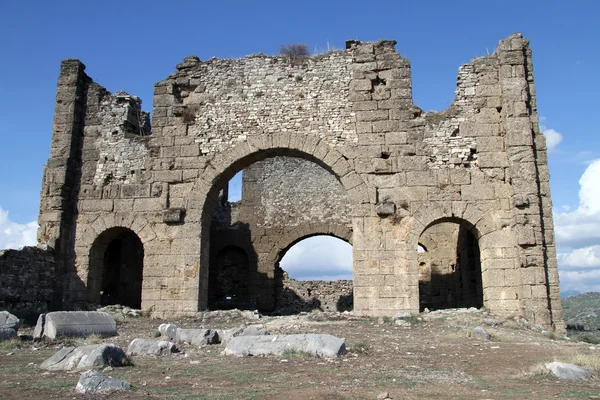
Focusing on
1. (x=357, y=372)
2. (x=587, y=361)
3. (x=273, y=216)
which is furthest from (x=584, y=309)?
(x=357, y=372)

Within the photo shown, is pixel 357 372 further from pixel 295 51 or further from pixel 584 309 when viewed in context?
pixel 584 309

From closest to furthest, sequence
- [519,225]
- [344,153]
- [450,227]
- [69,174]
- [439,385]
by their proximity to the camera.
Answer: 1. [439,385]
2. [519,225]
3. [344,153]
4. [69,174]
5. [450,227]

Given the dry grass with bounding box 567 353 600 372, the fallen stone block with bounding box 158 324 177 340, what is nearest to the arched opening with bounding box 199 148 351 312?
the fallen stone block with bounding box 158 324 177 340

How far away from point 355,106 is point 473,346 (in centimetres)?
663

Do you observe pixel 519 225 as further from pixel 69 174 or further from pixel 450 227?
pixel 69 174

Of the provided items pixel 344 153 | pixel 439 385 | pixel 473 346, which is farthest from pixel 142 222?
pixel 439 385

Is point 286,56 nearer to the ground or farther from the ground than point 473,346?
farther from the ground

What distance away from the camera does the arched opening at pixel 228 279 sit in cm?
1830

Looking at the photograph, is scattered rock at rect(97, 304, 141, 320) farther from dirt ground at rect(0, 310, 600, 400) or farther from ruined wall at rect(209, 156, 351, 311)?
ruined wall at rect(209, 156, 351, 311)

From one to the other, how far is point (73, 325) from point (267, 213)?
34.1ft

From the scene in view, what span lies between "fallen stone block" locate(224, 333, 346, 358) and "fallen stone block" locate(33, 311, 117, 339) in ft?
10.1

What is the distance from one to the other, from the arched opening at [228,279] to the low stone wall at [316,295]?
1.48 metres

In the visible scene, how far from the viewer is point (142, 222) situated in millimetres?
12805

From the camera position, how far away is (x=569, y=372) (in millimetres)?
5246
